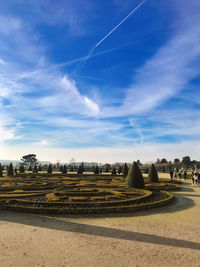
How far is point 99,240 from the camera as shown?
6633 mm

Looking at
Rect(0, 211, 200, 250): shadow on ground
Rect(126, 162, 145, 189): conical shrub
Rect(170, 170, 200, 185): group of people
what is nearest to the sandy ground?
Rect(0, 211, 200, 250): shadow on ground

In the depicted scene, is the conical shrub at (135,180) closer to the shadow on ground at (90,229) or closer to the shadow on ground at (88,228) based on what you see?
the shadow on ground at (88,228)

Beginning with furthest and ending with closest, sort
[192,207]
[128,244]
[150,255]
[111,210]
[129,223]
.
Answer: [192,207] → [111,210] → [129,223] → [128,244] → [150,255]

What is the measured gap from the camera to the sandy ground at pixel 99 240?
17.6 ft

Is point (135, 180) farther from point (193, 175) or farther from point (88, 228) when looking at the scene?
point (193, 175)

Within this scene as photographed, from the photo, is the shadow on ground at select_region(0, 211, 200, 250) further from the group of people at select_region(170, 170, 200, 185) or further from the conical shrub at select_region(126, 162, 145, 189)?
the group of people at select_region(170, 170, 200, 185)

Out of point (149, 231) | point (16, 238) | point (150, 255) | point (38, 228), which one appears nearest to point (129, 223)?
point (149, 231)

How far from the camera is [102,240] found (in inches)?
261

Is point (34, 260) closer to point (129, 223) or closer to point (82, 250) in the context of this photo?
point (82, 250)

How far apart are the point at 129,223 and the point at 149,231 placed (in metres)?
1.18

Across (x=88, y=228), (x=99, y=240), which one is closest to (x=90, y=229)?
(x=88, y=228)

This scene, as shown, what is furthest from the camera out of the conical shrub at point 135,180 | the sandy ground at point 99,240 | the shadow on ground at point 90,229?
the conical shrub at point 135,180

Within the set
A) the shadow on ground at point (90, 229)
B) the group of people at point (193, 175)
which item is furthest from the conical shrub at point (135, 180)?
the group of people at point (193, 175)

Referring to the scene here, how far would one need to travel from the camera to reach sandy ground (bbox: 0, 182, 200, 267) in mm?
5379
